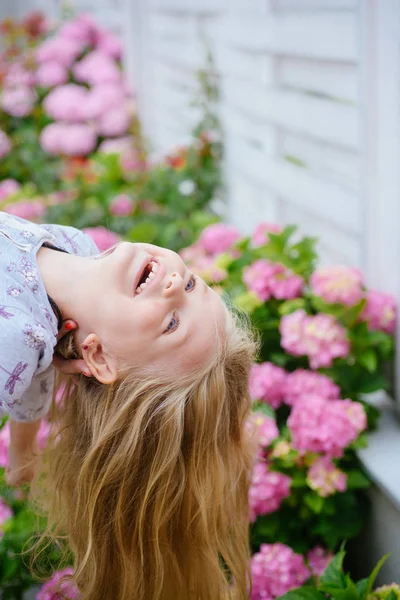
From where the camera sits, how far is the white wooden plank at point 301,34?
7.42 ft

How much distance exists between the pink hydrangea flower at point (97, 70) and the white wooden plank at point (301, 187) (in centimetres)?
202

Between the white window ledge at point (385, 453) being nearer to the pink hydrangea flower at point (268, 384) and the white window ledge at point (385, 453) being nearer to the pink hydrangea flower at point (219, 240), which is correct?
the pink hydrangea flower at point (268, 384)

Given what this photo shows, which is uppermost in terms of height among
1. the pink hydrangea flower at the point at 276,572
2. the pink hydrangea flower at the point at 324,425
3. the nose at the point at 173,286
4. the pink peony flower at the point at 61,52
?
the nose at the point at 173,286

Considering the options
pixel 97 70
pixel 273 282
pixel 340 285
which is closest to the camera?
pixel 340 285

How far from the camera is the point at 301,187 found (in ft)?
8.86

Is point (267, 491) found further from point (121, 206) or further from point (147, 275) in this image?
point (121, 206)

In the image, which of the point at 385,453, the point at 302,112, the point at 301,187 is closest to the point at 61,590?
the point at 385,453

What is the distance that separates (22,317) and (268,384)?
91cm

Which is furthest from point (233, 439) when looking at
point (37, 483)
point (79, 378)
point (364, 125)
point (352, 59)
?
point (352, 59)

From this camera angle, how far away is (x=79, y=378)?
1480mm

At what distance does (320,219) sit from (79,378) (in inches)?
54.6

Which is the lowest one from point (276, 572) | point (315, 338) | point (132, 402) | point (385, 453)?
point (276, 572)

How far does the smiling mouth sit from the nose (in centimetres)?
3

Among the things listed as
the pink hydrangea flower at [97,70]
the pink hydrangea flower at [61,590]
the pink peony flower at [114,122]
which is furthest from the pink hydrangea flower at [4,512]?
the pink hydrangea flower at [97,70]
